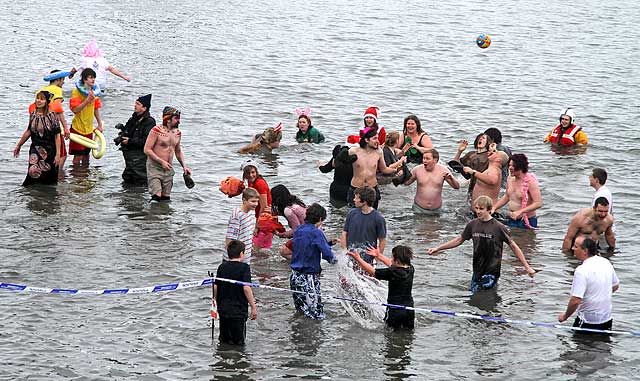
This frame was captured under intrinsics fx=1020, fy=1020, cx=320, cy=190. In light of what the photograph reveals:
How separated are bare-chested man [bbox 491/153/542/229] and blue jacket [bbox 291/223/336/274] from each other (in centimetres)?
409

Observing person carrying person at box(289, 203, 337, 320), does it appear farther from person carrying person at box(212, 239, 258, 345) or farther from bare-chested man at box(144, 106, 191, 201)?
bare-chested man at box(144, 106, 191, 201)

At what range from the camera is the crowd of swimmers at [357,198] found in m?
11.3

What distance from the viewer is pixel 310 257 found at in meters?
11.8

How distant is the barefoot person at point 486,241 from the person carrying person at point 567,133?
913 cm

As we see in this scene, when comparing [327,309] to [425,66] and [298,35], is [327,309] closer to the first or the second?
[425,66]

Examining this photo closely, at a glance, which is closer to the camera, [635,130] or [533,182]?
[533,182]

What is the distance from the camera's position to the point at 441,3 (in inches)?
1843

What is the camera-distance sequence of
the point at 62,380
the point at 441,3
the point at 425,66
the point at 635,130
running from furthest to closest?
the point at 441,3 < the point at 425,66 < the point at 635,130 < the point at 62,380

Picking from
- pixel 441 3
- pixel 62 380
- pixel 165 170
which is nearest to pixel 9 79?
pixel 165 170

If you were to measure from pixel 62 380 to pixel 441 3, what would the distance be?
38671 millimetres

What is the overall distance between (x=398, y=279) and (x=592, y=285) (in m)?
2.12

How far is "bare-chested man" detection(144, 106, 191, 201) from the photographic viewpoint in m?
15.6

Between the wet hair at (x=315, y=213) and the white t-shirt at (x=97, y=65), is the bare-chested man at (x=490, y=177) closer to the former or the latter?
the wet hair at (x=315, y=213)

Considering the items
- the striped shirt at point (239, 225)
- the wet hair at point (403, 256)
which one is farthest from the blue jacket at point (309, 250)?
the striped shirt at point (239, 225)
